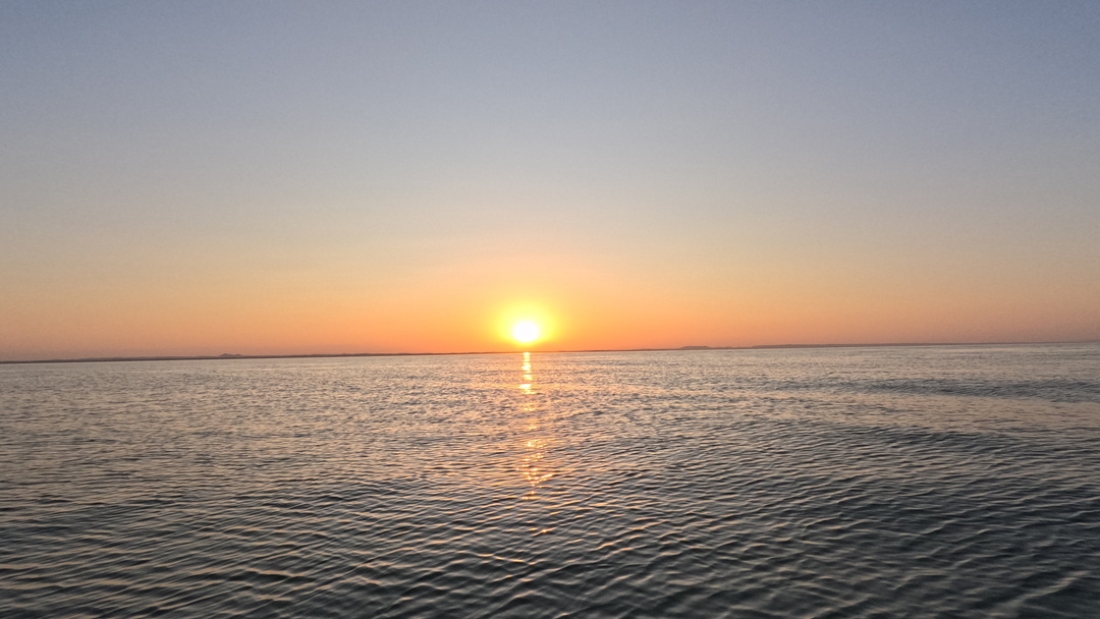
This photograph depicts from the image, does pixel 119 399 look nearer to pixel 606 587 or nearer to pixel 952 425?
pixel 606 587

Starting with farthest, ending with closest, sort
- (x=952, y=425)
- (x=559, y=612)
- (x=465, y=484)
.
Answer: (x=952, y=425), (x=465, y=484), (x=559, y=612)

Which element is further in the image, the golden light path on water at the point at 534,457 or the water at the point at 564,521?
the golden light path on water at the point at 534,457

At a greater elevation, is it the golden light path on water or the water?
the water

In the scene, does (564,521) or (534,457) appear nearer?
(564,521)

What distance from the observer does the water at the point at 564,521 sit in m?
15.7

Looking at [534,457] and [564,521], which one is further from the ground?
[564,521]

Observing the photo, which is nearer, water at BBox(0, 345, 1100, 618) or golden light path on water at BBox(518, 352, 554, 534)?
water at BBox(0, 345, 1100, 618)

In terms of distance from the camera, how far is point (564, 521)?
23.0m

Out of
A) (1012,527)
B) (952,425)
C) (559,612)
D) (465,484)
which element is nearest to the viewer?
(559,612)

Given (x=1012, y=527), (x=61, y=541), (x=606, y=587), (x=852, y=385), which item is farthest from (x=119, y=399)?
(x=852, y=385)

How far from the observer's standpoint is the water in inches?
618

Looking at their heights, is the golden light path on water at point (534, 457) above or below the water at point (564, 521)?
below

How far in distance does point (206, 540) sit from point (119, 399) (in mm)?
83274

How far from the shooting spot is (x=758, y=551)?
1891 centimetres
